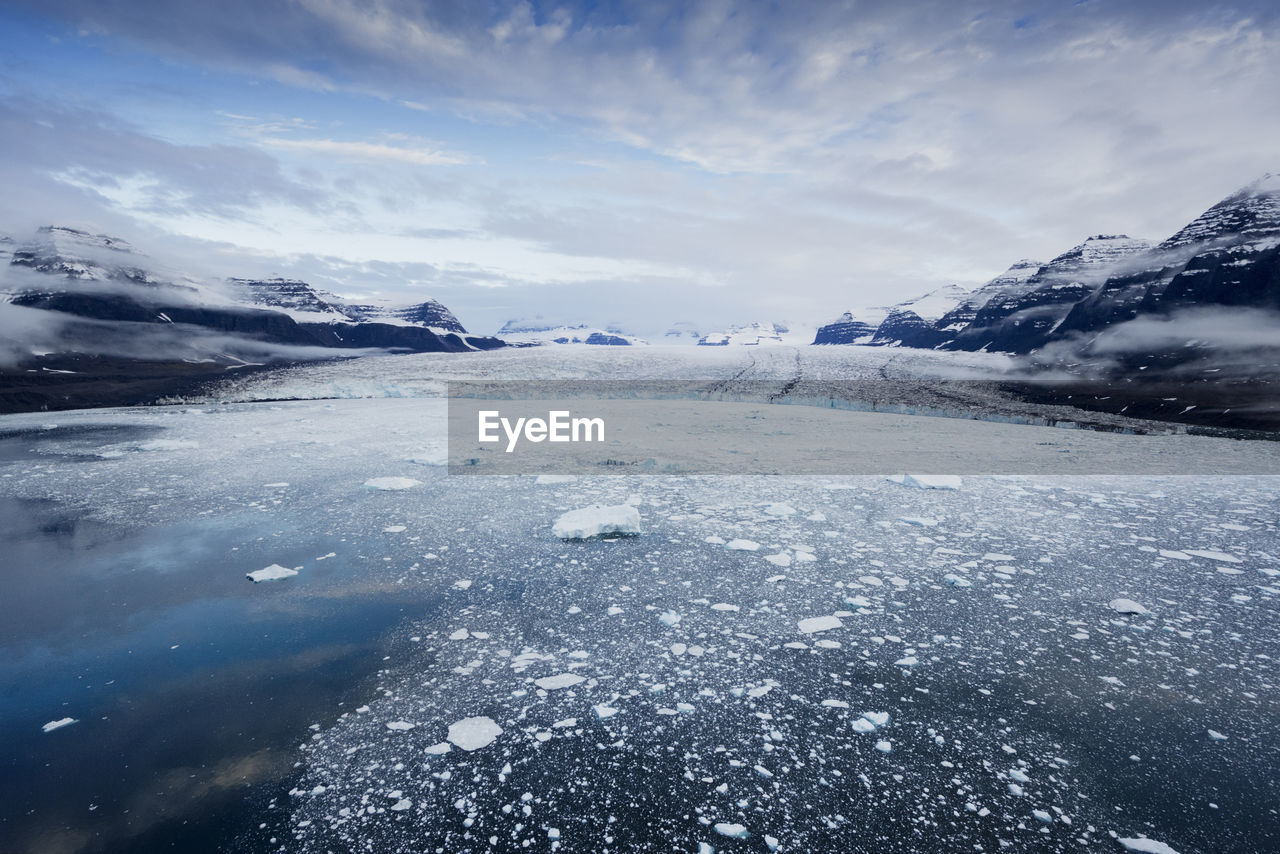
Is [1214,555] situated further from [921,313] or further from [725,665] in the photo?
[921,313]

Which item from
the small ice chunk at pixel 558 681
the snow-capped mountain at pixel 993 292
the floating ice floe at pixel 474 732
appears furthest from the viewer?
the snow-capped mountain at pixel 993 292

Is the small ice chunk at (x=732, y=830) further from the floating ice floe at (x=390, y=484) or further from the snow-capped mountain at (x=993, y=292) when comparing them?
the snow-capped mountain at (x=993, y=292)

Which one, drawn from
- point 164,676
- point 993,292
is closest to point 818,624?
point 164,676

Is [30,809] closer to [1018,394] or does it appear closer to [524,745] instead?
[524,745]

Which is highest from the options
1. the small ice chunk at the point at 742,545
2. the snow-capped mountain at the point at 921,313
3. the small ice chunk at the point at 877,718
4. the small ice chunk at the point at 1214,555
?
the snow-capped mountain at the point at 921,313

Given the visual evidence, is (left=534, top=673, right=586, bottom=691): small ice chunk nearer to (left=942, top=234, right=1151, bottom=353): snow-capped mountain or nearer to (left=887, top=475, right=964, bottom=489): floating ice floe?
(left=887, top=475, right=964, bottom=489): floating ice floe

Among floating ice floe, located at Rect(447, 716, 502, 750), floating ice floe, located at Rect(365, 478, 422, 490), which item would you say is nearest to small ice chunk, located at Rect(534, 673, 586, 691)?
floating ice floe, located at Rect(447, 716, 502, 750)

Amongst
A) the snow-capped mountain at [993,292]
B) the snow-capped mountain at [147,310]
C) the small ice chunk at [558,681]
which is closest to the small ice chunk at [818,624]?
the small ice chunk at [558,681]
